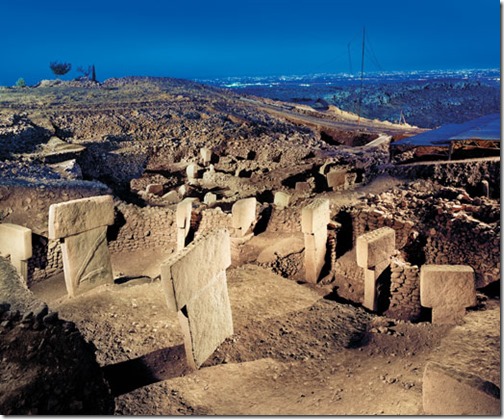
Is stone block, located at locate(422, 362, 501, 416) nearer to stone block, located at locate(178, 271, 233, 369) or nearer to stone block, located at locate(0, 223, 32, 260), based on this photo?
stone block, located at locate(178, 271, 233, 369)

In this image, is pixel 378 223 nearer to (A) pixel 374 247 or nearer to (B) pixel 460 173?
(B) pixel 460 173

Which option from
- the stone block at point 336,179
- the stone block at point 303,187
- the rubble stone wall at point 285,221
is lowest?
the rubble stone wall at point 285,221

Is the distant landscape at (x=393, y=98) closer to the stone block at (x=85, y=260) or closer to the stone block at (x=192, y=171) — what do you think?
the stone block at (x=192, y=171)

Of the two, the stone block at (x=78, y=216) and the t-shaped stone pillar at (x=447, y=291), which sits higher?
the stone block at (x=78, y=216)

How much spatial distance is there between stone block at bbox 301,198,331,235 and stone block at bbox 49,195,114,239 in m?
2.98

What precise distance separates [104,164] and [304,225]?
19.2 feet

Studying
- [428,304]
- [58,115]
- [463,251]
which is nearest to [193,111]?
[58,115]

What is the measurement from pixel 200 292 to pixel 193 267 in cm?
35

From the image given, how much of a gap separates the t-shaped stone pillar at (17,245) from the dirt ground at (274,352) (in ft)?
1.88

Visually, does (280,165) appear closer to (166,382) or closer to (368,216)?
(368,216)

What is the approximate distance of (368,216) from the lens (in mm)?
8164

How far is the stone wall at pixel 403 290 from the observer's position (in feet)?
21.3

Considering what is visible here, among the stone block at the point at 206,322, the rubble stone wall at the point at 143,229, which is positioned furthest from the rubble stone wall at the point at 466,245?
the rubble stone wall at the point at 143,229

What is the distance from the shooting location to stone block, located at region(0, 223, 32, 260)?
20.4 feet
